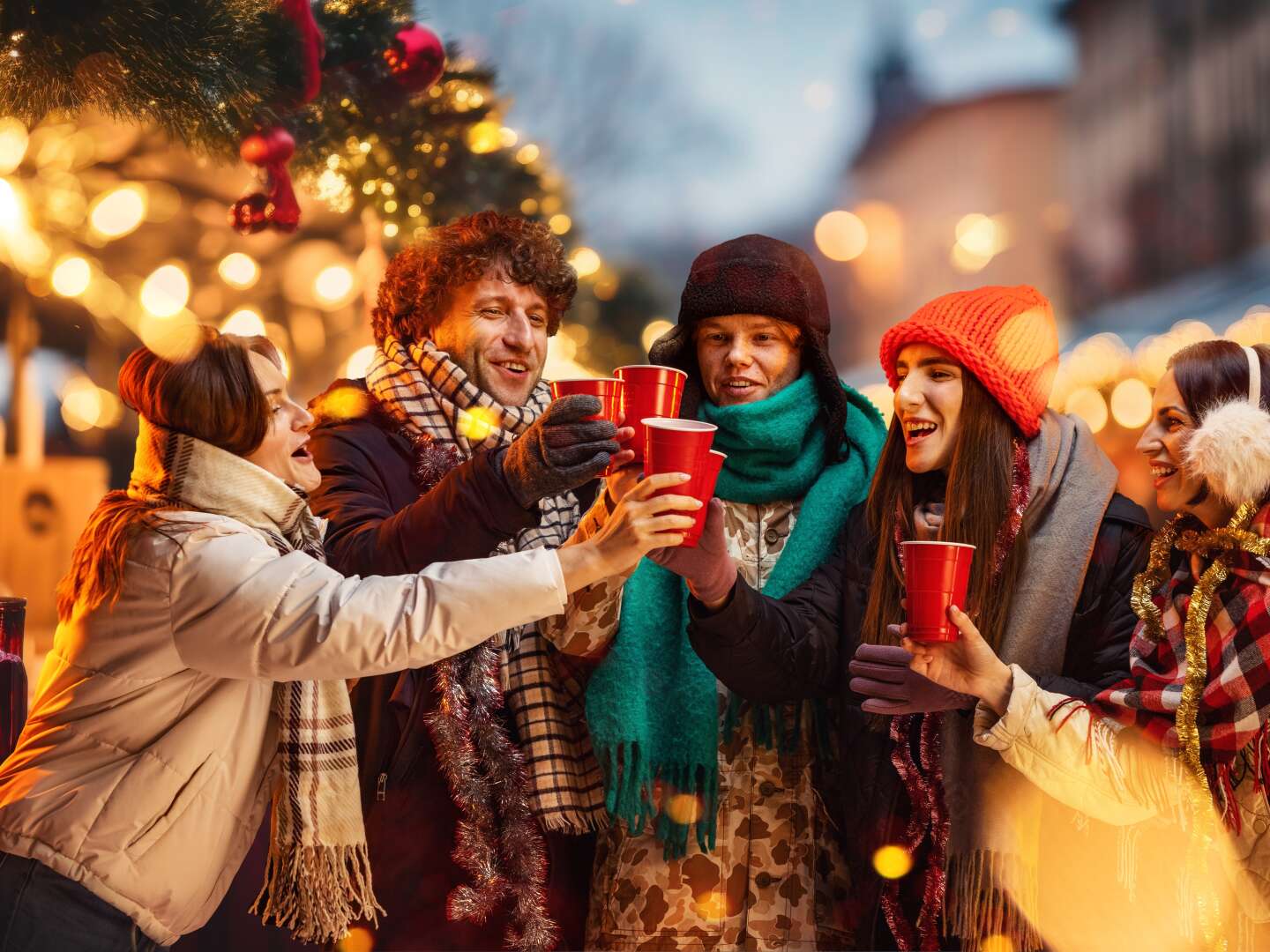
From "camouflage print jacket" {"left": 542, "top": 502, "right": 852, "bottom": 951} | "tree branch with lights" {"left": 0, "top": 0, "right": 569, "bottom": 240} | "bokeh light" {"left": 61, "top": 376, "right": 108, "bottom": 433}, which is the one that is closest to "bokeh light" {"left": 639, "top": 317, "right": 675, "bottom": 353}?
"tree branch with lights" {"left": 0, "top": 0, "right": 569, "bottom": 240}

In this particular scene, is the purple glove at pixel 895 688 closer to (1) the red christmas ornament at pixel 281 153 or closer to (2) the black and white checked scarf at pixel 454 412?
(2) the black and white checked scarf at pixel 454 412

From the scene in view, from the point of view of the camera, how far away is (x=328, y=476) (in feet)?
8.74

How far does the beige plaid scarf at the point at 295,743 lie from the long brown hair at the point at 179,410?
1.4 inches

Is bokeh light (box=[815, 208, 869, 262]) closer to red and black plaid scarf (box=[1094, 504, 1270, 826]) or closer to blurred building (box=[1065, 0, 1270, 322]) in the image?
blurred building (box=[1065, 0, 1270, 322])

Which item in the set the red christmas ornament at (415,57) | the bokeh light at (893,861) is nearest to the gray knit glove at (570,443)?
the bokeh light at (893,861)

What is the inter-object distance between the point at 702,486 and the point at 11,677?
172 cm

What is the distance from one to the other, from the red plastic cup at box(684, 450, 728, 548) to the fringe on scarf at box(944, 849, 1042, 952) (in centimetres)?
96

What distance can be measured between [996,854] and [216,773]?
1.51 meters

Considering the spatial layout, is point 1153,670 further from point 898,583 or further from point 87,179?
point 87,179

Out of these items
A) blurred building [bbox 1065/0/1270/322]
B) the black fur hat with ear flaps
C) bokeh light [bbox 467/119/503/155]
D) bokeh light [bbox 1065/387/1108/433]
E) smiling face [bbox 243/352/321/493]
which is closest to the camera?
smiling face [bbox 243/352/321/493]

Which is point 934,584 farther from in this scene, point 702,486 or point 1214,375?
point 1214,375

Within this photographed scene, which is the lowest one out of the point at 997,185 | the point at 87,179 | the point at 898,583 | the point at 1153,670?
the point at 1153,670

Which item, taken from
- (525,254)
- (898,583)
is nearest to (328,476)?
(525,254)

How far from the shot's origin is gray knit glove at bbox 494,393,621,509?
→ 2111mm
